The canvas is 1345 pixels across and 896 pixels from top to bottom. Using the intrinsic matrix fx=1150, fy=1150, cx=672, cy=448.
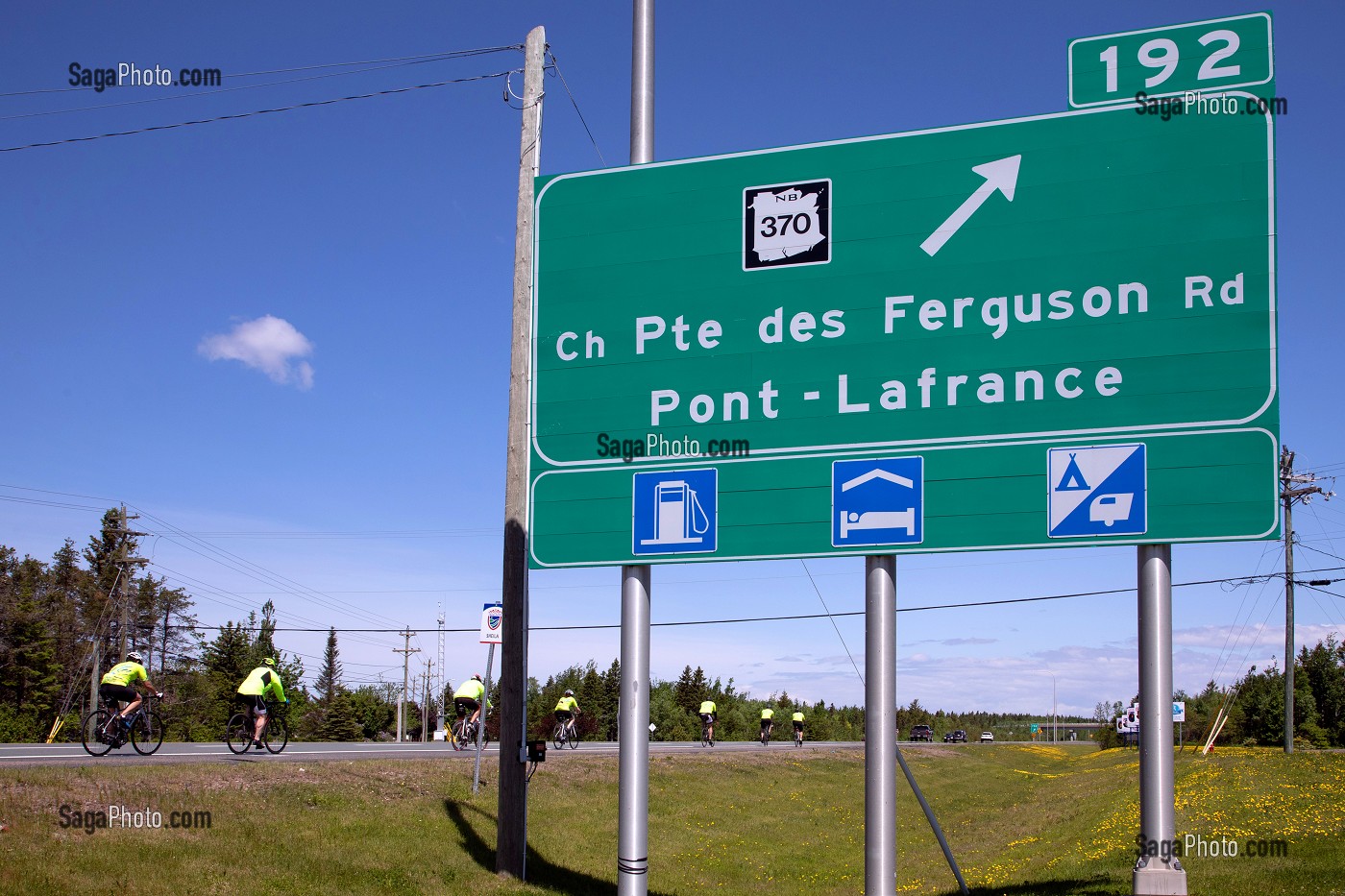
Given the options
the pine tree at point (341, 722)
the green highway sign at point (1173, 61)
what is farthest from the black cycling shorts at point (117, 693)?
the pine tree at point (341, 722)

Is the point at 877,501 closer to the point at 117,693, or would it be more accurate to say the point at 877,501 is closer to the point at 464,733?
the point at 117,693

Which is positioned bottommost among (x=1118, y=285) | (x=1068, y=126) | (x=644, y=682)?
(x=644, y=682)

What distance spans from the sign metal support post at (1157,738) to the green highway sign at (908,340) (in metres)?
0.40

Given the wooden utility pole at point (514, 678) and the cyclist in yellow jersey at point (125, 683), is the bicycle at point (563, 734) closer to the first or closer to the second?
the cyclist in yellow jersey at point (125, 683)

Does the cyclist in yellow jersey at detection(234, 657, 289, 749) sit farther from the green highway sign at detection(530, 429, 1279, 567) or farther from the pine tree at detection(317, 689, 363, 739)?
the pine tree at detection(317, 689, 363, 739)

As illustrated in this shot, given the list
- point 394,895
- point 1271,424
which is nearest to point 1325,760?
point 394,895

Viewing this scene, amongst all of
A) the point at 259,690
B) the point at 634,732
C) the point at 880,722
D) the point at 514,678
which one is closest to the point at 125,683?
the point at 259,690

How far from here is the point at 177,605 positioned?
85562mm

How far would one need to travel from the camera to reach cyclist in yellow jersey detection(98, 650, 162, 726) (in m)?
19.1

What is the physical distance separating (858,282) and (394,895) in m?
10.4

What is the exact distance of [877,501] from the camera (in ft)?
26.3

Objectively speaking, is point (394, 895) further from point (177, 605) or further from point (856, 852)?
point (177, 605)

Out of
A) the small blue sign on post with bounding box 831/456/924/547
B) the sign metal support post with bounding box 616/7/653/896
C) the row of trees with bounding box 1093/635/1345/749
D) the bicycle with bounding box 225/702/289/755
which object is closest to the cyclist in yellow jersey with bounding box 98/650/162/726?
the bicycle with bounding box 225/702/289/755

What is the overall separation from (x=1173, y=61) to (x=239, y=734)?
20.2 m
